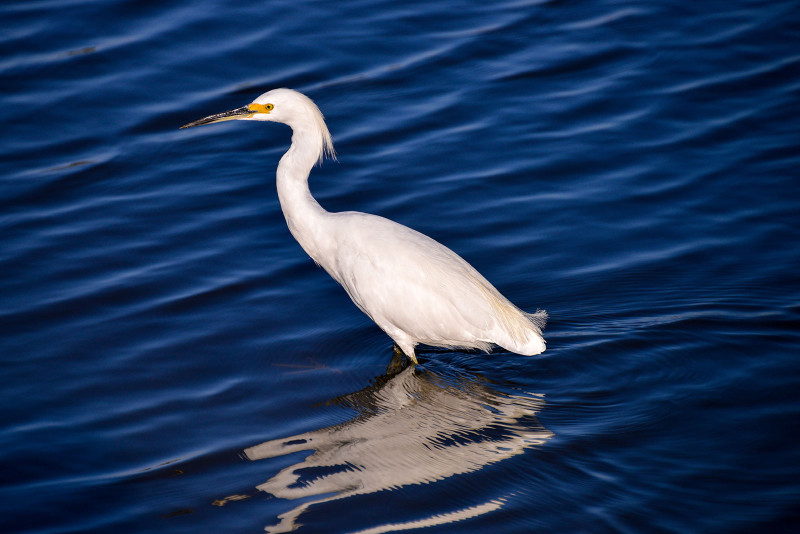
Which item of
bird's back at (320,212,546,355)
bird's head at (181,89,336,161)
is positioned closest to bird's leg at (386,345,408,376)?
bird's back at (320,212,546,355)

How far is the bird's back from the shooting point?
5531 mm

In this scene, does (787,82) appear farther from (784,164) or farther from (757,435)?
(757,435)

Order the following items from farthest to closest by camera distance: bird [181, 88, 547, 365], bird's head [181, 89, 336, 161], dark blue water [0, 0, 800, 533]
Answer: bird's head [181, 89, 336, 161]
bird [181, 88, 547, 365]
dark blue water [0, 0, 800, 533]

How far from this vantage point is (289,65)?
970 centimetres

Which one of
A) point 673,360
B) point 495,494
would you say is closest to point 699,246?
point 673,360

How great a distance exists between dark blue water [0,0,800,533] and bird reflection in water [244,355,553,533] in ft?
0.06

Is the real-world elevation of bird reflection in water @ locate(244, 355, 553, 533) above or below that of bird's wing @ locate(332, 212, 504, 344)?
below

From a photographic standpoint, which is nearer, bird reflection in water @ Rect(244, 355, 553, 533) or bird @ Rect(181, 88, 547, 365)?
bird reflection in water @ Rect(244, 355, 553, 533)

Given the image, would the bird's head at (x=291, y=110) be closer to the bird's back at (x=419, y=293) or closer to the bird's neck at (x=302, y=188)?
the bird's neck at (x=302, y=188)

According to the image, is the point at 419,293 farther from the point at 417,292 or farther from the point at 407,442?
the point at 407,442

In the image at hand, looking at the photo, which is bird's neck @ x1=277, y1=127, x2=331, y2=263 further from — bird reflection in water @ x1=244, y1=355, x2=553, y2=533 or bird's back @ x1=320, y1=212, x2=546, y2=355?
bird reflection in water @ x1=244, y1=355, x2=553, y2=533

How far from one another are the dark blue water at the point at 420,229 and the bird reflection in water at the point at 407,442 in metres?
0.02

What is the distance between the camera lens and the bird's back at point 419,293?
5531 mm

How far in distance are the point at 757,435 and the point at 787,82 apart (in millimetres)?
5623
